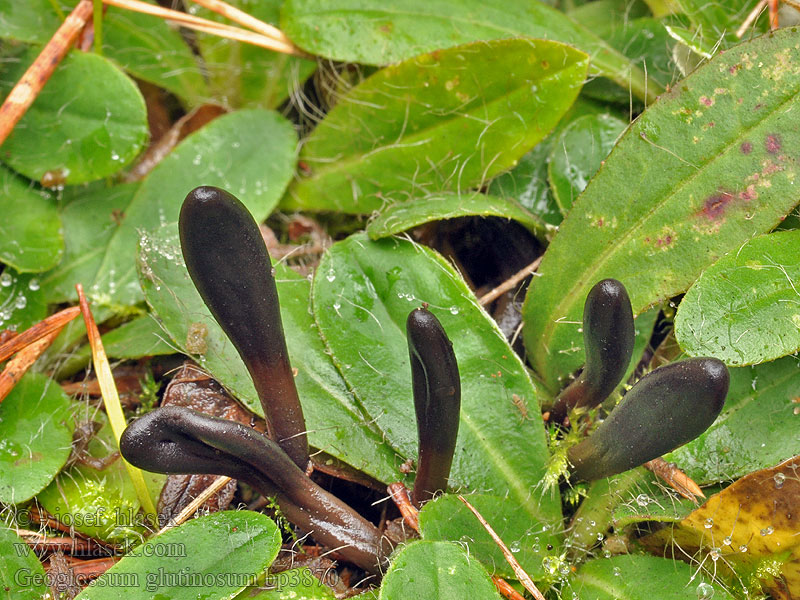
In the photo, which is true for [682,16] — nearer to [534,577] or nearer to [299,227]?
[299,227]

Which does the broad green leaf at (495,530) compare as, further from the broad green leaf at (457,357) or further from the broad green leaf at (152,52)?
the broad green leaf at (152,52)

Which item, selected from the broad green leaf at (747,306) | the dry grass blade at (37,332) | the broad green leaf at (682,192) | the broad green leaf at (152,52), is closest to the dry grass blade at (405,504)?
the broad green leaf at (682,192)

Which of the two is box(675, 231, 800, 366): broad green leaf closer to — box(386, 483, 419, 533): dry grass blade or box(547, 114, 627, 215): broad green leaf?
box(547, 114, 627, 215): broad green leaf

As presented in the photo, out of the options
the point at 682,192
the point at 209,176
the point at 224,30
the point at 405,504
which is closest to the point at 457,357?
the point at 405,504

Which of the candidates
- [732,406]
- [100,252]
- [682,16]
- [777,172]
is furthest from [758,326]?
[100,252]

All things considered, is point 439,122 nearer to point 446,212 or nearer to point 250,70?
point 446,212
